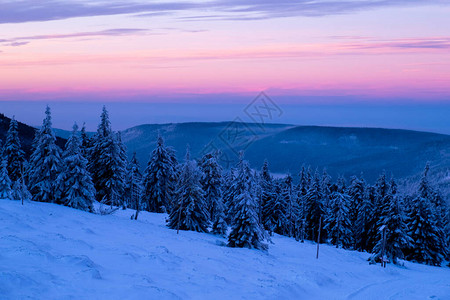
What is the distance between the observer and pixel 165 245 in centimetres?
3030

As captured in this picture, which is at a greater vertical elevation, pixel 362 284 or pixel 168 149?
pixel 168 149

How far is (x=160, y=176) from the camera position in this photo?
5250cm

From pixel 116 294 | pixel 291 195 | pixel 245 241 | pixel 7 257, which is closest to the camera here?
pixel 116 294

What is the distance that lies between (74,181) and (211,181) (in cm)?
1521

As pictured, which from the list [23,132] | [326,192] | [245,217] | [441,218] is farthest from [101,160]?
[23,132]

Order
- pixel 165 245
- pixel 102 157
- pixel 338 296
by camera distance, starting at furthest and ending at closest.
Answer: pixel 102 157 → pixel 165 245 → pixel 338 296

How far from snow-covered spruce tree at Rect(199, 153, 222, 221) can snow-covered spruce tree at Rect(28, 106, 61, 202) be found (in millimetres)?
16016

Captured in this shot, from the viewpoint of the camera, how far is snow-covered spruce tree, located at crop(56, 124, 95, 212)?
39.2 m

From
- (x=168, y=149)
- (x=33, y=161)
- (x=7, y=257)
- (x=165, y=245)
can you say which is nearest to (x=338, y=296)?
(x=165, y=245)

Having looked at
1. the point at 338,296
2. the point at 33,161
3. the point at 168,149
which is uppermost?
the point at 168,149

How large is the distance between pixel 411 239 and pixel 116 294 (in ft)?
160

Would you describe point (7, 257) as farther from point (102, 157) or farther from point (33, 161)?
point (102, 157)


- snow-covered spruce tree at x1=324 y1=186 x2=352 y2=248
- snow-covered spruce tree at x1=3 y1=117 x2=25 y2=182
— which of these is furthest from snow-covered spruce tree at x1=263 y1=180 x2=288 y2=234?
snow-covered spruce tree at x1=3 y1=117 x2=25 y2=182

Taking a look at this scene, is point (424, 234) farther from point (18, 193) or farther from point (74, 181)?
point (18, 193)
